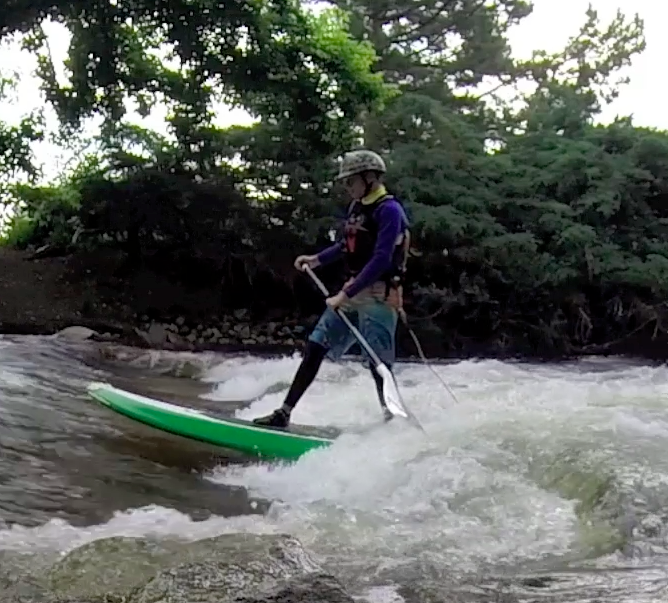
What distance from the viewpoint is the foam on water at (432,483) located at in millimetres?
A: 3508

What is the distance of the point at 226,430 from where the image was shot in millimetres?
4996

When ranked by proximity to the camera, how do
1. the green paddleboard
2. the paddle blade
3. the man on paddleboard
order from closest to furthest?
the green paddleboard → the man on paddleboard → the paddle blade

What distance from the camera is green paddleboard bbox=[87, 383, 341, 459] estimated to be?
487cm

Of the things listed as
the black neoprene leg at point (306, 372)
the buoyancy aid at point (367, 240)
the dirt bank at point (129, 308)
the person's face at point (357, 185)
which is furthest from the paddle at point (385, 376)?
the dirt bank at point (129, 308)

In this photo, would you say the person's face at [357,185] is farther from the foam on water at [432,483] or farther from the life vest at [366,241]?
the foam on water at [432,483]

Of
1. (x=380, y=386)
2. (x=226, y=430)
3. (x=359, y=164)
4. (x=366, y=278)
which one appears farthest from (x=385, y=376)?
(x=359, y=164)

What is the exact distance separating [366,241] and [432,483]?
1543 millimetres

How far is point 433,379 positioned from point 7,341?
15.6 ft

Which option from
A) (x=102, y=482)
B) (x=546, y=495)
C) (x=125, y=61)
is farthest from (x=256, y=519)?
(x=125, y=61)

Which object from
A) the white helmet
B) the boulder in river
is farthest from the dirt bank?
the boulder in river

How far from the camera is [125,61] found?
12.6 metres

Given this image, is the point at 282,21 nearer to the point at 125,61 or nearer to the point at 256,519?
the point at 125,61

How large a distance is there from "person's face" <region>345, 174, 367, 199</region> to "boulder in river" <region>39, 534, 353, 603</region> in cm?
255

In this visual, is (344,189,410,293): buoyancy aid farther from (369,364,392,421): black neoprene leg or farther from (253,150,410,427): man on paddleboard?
(369,364,392,421): black neoprene leg
